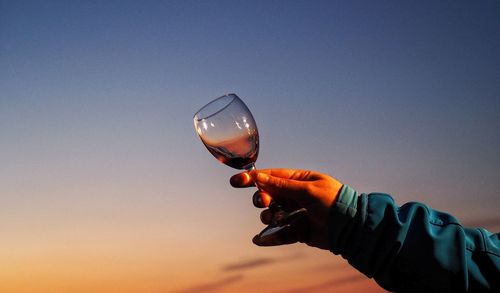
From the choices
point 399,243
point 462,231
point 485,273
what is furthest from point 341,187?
point 485,273

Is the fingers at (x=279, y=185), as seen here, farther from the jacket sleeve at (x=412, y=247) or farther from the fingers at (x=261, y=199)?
the jacket sleeve at (x=412, y=247)

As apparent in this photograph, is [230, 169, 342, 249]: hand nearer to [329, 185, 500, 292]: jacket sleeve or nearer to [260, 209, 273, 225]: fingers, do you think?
[260, 209, 273, 225]: fingers

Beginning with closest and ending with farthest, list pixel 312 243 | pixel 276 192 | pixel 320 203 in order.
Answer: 1. pixel 320 203
2. pixel 276 192
3. pixel 312 243

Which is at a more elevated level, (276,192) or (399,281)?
(276,192)

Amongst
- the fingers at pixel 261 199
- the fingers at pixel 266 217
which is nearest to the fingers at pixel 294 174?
the fingers at pixel 261 199

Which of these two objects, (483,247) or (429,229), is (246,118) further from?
(483,247)

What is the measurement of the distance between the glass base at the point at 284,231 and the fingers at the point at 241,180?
27 centimetres

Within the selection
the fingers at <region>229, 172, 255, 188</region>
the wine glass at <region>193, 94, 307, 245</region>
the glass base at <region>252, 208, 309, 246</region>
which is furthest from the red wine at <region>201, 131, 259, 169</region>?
the glass base at <region>252, 208, 309, 246</region>

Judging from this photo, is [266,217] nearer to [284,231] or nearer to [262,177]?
[284,231]

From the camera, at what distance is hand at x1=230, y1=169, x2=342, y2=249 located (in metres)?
2.55

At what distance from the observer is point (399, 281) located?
2.36m

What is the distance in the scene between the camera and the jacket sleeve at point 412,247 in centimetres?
227

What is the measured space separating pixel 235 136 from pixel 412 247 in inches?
53.6

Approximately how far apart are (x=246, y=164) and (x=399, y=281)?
1379 millimetres
